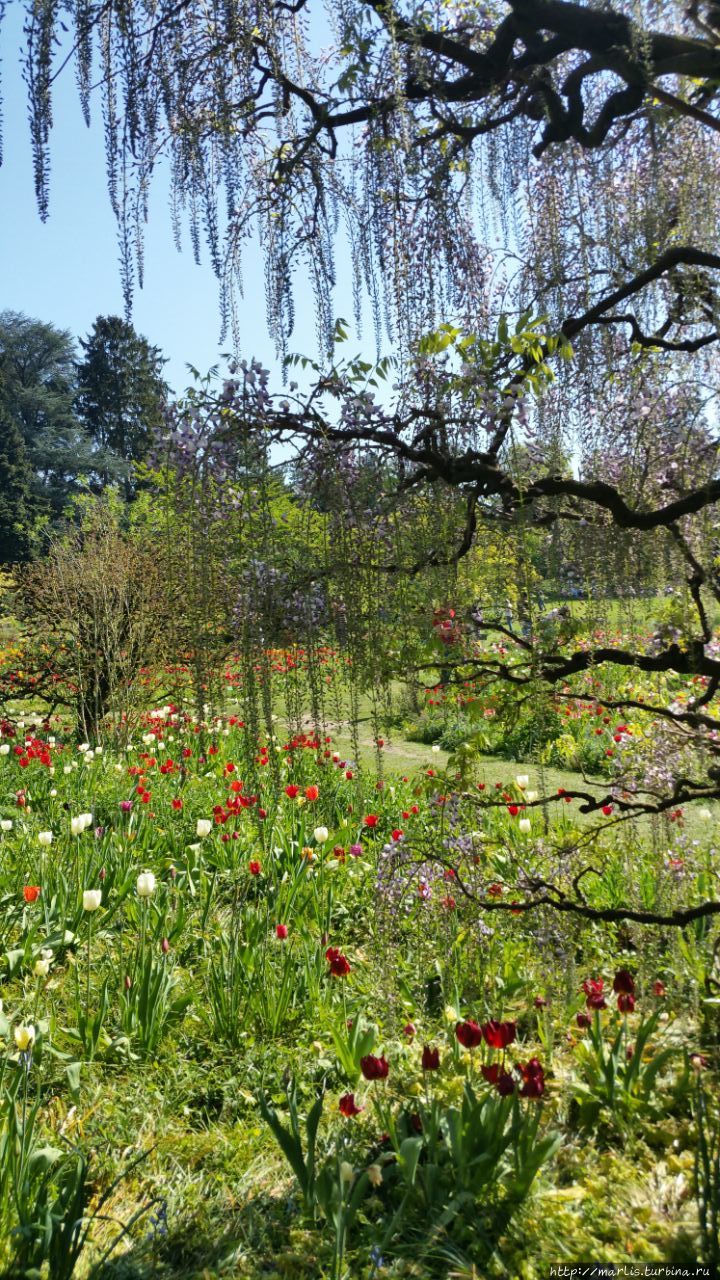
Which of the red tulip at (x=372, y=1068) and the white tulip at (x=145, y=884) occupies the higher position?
the white tulip at (x=145, y=884)

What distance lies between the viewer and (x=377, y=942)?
280 centimetres

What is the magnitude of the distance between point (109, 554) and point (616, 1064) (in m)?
5.25

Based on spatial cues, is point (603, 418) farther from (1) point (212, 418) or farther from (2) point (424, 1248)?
(2) point (424, 1248)

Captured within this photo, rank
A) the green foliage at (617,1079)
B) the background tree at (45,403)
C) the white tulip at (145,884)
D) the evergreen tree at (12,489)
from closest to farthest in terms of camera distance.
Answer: the green foliage at (617,1079) → the white tulip at (145,884) → the evergreen tree at (12,489) → the background tree at (45,403)

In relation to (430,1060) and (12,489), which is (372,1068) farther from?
(12,489)

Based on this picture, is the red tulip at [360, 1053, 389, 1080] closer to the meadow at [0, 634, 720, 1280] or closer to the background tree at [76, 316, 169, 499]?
the meadow at [0, 634, 720, 1280]

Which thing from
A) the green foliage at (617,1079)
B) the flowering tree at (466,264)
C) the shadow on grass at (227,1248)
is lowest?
the shadow on grass at (227,1248)

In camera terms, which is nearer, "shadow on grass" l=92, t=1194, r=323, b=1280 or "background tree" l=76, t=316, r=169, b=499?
"shadow on grass" l=92, t=1194, r=323, b=1280

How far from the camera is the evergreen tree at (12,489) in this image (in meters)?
27.0

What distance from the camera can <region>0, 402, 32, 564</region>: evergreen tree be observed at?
2700 cm

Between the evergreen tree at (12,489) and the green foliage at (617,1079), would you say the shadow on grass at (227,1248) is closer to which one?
the green foliage at (617,1079)

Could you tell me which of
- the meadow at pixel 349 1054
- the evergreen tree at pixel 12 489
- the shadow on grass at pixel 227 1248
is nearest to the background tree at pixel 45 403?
the evergreen tree at pixel 12 489

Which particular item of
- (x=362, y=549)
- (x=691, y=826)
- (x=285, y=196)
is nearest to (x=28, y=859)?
(x=362, y=549)

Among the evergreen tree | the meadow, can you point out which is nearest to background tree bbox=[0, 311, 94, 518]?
the evergreen tree
